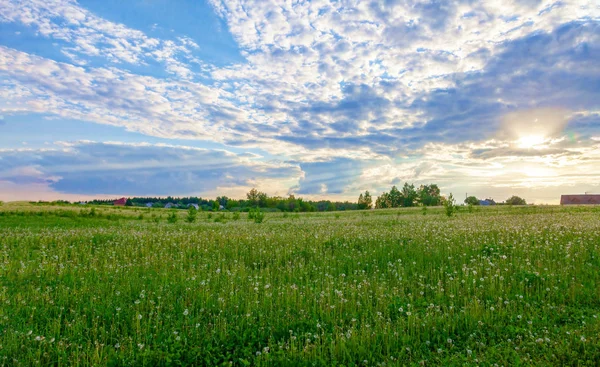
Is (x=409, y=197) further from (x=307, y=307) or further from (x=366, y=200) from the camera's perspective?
(x=307, y=307)

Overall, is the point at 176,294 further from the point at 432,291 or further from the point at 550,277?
the point at 550,277

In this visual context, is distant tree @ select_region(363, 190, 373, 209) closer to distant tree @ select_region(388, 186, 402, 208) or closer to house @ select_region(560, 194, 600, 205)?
distant tree @ select_region(388, 186, 402, 208)

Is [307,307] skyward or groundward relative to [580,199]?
groundward

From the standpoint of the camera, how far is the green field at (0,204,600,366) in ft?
16.3

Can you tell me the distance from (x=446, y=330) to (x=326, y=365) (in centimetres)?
228

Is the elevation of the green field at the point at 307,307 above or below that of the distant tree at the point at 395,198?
below

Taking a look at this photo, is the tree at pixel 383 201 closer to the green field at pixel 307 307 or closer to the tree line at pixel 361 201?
the tree line at pixel 361 201

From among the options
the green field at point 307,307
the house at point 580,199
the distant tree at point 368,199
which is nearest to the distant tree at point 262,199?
the distant tree at point 368,199

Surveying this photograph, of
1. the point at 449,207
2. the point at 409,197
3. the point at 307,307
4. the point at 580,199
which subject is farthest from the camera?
the point at 409,197

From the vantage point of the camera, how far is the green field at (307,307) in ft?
16.3

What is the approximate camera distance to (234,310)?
6.43 meters

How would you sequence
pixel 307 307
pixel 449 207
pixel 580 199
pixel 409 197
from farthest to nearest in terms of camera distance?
pixel 409 197 → pixel 580 199 → pixel 449 207 → pixel 307 307

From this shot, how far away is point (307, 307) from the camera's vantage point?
6457 mm

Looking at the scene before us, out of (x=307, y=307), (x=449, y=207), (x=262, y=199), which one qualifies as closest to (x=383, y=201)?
(x=262, y=199)
